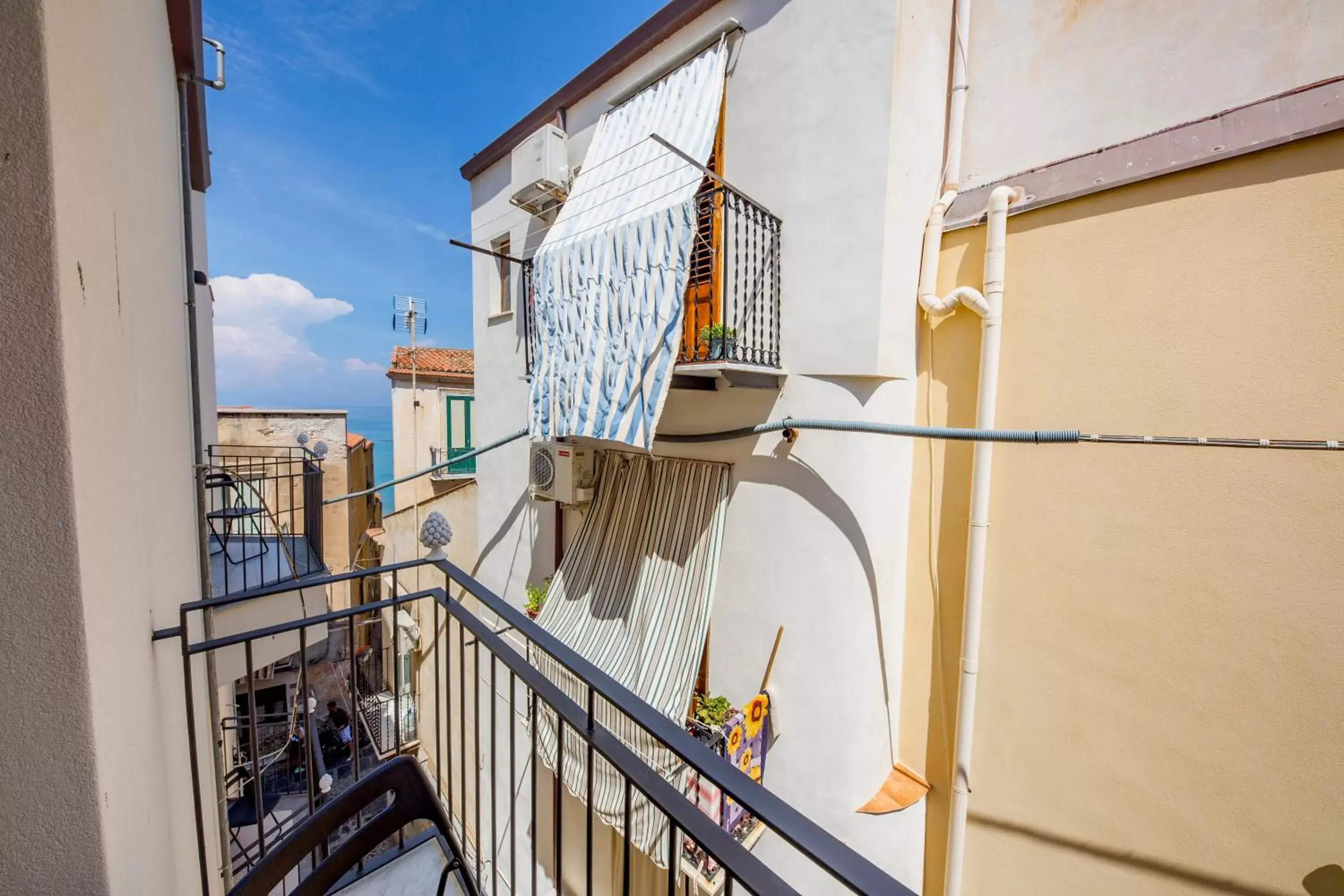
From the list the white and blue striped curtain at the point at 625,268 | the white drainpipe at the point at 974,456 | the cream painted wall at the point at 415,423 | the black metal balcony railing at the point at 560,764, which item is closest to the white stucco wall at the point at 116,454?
the black metal balcony railing at the point at 560,764

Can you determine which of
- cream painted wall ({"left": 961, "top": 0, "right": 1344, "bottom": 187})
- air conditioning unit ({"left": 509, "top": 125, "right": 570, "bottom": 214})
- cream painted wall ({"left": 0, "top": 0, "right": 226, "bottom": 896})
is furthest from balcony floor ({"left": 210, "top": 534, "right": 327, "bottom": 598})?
cream painted wall ({"left": 961, "top": 0, "right": 1344, "bottom": 187})

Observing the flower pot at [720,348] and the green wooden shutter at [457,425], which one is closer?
the flower pot at [720,348]

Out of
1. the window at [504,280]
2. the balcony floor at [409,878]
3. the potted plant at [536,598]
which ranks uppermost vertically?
the window at [504,280]

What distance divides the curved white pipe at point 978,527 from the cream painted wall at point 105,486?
13.6 feet

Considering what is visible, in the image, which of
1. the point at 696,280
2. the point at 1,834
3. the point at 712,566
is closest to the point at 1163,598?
the point at 712,566

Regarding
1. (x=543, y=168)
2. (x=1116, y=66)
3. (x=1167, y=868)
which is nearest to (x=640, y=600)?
(x=1167, y=868)

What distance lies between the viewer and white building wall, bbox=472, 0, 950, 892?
3.46 metres

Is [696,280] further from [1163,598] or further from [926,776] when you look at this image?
[926,776]

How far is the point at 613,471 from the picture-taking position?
515 cm

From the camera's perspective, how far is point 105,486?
0.94 metres

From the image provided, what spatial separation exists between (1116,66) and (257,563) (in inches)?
316

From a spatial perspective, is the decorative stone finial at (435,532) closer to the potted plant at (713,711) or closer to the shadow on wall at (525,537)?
the shadow on wall at (525,537)

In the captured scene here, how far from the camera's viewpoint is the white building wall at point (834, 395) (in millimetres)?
3461

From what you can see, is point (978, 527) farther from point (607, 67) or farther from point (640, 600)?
point (607, 67)
